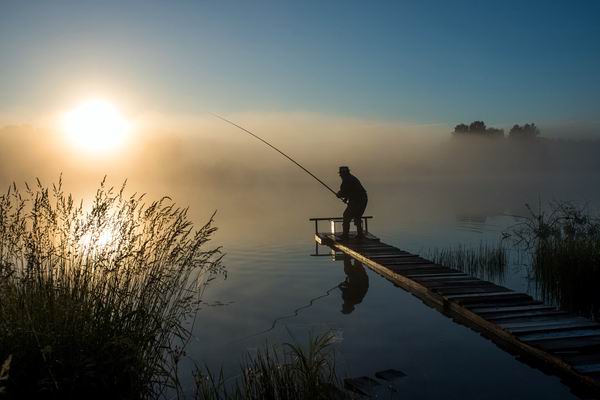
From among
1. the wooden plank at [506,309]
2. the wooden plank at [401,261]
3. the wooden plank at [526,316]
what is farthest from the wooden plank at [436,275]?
the wooden plank at [526,316]

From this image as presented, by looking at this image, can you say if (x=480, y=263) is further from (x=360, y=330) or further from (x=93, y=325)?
(x=93, y=325)

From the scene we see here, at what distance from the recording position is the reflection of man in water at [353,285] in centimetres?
1223

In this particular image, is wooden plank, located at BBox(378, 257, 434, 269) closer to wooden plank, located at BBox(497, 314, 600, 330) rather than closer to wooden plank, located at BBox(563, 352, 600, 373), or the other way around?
wooden plank, located at BBox(497, 314, 600, 330)

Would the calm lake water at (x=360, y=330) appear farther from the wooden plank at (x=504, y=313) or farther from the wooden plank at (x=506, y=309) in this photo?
the wooden plank at (x=506, y=309)

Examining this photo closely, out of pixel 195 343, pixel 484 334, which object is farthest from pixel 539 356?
pixel 195 343

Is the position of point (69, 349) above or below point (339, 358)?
above

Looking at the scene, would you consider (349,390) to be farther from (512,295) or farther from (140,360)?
(512,295)

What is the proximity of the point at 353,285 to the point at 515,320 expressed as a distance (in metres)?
6.62

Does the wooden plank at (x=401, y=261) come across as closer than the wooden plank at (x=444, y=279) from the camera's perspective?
No

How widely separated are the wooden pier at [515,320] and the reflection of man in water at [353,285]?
894 millimetres

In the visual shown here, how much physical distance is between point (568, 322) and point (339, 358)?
3353mm

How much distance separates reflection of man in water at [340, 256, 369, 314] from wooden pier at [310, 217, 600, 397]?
35.2 inches

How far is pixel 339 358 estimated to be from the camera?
8.00 meters

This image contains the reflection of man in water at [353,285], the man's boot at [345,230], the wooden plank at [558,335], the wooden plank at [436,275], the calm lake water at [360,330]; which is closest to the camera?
the calm lake water at [360,330]
